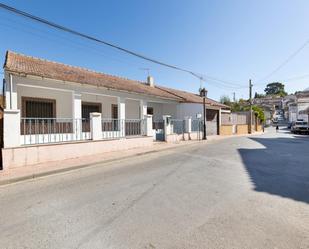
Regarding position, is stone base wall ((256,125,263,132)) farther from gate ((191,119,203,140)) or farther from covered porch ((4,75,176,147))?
covered porch ((4,75,176,147))

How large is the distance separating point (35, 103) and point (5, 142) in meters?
4.65

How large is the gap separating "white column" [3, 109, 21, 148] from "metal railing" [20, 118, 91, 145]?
63cm

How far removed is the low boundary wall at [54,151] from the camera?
22.9 feet

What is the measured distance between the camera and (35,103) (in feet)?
36.1

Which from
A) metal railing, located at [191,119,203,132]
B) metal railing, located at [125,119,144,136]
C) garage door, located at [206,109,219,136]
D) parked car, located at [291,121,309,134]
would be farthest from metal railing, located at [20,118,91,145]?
parked car, located at [291,121,309,134]

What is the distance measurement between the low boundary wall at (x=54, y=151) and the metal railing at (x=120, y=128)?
616mm

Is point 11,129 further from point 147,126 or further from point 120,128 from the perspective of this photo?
point 147,126

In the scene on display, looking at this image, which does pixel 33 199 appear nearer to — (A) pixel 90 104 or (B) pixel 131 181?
(B) pixel 131 181

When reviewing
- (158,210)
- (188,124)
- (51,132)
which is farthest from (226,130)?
(158,210)

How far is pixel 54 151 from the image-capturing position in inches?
320

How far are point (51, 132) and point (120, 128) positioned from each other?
343 cm

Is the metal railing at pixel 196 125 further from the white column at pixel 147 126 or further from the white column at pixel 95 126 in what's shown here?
the white column at pixel 95 126

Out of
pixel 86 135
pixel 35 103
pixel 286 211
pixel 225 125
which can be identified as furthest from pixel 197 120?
pixel 286 211

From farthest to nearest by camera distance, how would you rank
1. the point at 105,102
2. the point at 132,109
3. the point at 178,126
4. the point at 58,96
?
1. the point at 178,126
2. the point at 132,109
3. the point at 105,102
4. the point at 58,96
